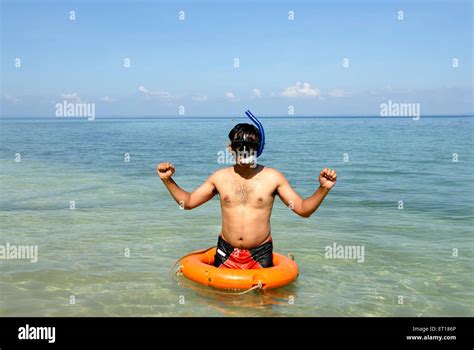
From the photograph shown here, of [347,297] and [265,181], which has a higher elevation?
[265,181]

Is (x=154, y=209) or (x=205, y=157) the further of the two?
(x=205, y=157)

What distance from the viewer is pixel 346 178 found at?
1457 cm

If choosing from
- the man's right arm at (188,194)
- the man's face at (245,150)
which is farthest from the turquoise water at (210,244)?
the man's face at (245,150)

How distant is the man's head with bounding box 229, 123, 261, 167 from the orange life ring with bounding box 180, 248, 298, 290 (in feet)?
3.57

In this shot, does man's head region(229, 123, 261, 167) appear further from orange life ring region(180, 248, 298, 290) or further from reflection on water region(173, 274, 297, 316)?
reflection on water region(173, 274, 297, 316)

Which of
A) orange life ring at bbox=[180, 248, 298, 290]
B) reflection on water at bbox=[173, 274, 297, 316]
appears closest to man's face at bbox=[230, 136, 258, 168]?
orange life ring at bbox=[180, 248, 298, 290]

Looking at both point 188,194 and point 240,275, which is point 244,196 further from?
point 240,275

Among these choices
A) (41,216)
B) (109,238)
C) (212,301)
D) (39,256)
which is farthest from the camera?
(41,216)

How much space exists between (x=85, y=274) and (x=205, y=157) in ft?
51.5

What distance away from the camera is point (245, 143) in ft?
16.9

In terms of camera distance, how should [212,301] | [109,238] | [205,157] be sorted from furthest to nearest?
[205,157]
[109,238]
[212,301]

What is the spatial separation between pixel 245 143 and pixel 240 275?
4.24ft
